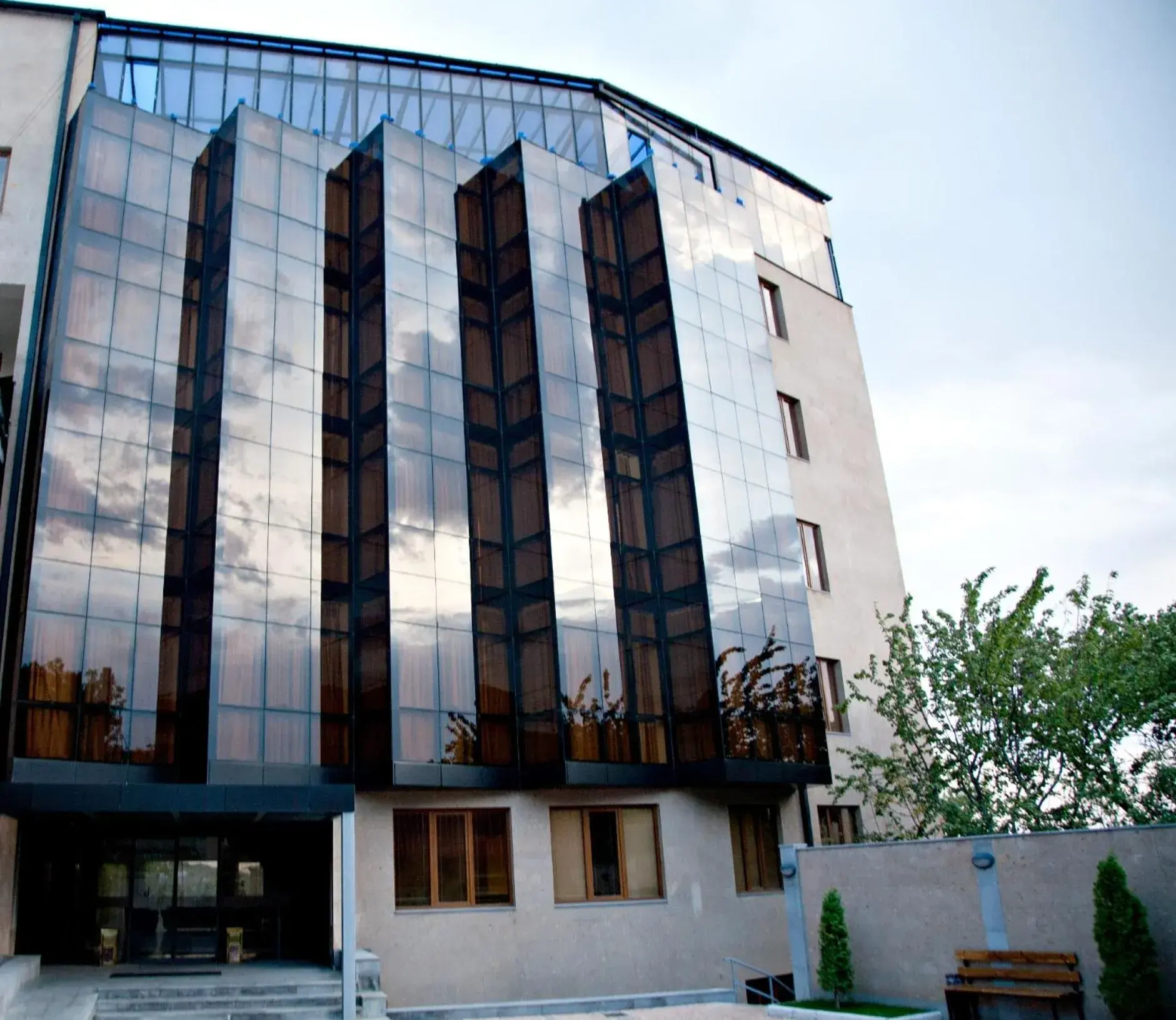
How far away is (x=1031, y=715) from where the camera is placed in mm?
23828

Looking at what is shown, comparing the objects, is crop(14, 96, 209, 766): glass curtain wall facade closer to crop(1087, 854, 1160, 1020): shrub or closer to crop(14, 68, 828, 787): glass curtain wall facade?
crop(14, 68, 828, 787): glass curtain wall facade

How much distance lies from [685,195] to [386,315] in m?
11.6

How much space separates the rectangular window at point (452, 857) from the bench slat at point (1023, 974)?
10498mm

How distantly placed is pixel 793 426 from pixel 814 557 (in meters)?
4.69

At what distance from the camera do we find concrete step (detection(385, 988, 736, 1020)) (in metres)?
19.5

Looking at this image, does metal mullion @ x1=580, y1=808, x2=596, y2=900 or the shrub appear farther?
metal mullion @ x1=580, y1=808, x2=596, y2=900

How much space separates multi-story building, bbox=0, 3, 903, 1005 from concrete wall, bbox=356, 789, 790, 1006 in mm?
81

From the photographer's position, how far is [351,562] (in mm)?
24438

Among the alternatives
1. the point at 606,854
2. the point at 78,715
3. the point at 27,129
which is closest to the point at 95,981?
the point at 78,715

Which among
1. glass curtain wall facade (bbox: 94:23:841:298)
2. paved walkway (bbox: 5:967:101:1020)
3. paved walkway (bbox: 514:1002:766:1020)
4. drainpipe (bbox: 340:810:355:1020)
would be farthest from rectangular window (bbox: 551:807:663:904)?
glass curtain wall facade (bbox: 94:23:841:298)

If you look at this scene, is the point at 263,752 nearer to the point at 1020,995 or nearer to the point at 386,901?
the point at 386,901

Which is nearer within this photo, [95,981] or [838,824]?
[95,981]

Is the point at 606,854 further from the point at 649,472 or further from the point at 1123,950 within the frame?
the point at 1123,950

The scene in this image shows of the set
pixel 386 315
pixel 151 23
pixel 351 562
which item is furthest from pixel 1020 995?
pixel 151 23
